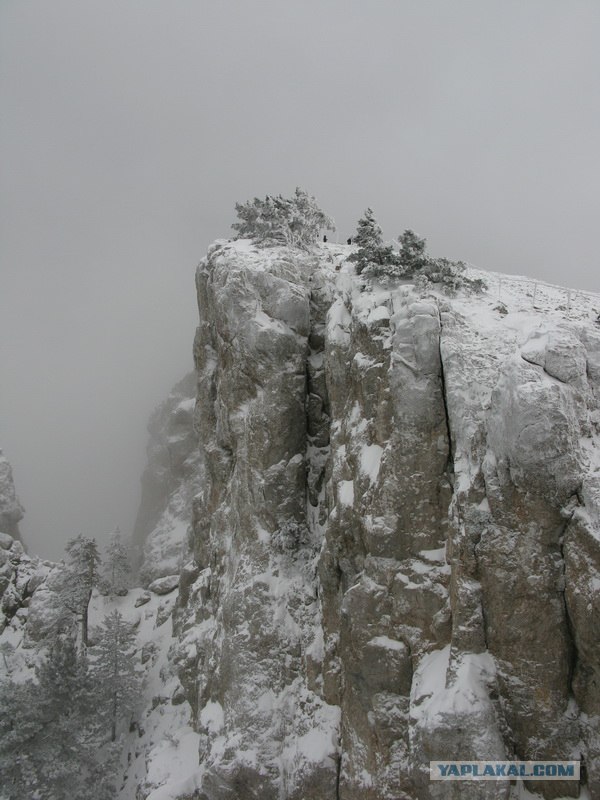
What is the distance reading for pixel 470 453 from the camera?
23.7 metres

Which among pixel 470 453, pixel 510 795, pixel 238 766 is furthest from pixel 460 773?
pixel 238 766

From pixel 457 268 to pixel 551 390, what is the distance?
1220 cm

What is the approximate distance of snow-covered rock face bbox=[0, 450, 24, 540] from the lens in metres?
74.4

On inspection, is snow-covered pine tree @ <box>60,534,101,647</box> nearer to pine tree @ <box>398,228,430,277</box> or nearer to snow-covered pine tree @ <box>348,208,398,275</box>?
snow-covered pine tree @ <box>348,208,398,275</box>

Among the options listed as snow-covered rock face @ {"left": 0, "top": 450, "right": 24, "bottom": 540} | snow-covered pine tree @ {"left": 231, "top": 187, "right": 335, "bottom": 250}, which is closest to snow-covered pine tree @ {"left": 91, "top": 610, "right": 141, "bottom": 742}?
snow-covered pine tree @ {"left": 231, "top": 187, "right": 335, "bottom": 250}

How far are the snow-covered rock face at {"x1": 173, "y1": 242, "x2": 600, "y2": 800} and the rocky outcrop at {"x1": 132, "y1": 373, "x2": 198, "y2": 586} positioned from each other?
27.9 m

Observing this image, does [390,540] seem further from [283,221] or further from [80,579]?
[80,579]

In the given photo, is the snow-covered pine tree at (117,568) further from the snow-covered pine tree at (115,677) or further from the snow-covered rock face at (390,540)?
the snow-covered rock face at (390,540)

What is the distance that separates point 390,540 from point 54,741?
28.7 m

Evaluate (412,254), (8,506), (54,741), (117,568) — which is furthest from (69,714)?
(8,506)

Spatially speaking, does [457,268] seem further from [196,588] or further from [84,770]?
[84,770]

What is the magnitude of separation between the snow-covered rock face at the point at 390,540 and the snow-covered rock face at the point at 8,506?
151ft

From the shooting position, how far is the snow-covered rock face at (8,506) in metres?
74.4

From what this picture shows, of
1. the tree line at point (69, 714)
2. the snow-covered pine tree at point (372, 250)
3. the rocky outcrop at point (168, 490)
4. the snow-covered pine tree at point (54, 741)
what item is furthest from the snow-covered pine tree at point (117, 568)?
the snow-covered pine tree at point (372, 250)
